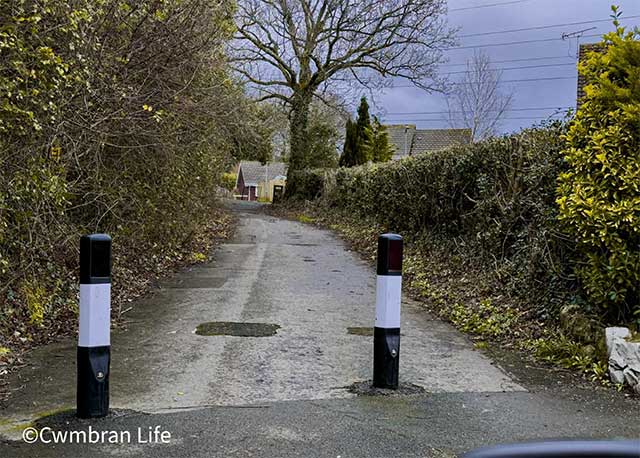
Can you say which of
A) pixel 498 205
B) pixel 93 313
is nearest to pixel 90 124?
pixel 93 313

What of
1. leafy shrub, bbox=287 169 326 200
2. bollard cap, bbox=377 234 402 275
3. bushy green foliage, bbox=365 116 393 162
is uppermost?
bushy green foliage, bbox=365 116 393 162

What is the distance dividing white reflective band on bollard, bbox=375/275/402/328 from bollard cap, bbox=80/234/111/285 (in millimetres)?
2071

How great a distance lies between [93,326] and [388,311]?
2.20 metres

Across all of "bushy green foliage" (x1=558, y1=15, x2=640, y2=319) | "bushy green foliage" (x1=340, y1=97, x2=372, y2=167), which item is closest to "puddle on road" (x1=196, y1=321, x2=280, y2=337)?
"bushy green foliage" (x1=558, y1=15, x2=640, y2=319)

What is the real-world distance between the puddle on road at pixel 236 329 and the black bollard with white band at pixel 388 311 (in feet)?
6.74

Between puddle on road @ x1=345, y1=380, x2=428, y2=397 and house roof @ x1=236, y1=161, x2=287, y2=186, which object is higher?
house roof @ x1=236, y1=161, x2=287, y2=186

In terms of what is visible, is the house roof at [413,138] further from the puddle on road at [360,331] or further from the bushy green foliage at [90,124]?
the puddle on road at [360,331]

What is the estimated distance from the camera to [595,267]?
5910 millimetres

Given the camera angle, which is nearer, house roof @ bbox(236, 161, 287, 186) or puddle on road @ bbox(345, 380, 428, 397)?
puddle on road @ bbox(345, 380, 428, 397)

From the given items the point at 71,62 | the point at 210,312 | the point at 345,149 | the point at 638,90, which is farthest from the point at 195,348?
the point at 345,149

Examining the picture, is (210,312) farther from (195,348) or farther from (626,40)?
(626,40)

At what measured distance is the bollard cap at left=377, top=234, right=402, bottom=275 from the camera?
491 cm

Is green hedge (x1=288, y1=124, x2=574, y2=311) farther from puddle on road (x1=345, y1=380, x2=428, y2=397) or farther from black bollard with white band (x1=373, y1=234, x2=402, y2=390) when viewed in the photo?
black bollard with white band (x1=373, y1=234, x2=402, y2=390)

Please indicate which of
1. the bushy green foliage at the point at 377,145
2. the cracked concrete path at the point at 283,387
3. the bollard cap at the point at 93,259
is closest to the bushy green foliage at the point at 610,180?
the cracked concrete path at the point at 283,387
